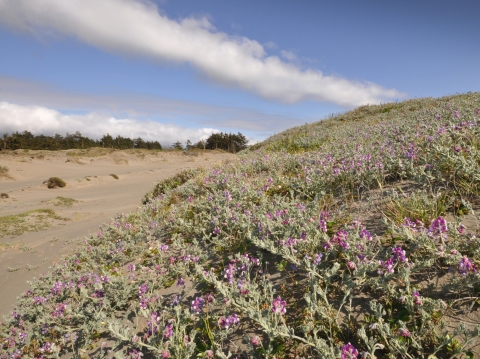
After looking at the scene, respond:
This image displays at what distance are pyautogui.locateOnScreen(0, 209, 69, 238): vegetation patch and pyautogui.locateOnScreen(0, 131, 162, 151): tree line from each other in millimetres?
45003

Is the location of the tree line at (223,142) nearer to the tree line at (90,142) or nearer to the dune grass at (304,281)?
the tree line at (90,142)

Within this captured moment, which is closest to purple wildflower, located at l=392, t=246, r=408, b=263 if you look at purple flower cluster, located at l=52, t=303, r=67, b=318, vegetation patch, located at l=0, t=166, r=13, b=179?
purple flower cluster, located at l=52, t=303, r=67, b=318

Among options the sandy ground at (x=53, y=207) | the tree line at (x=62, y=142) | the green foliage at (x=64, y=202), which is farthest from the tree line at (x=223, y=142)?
the green foliage at (x=64, y=202)

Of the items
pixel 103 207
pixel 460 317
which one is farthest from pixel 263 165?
pixel 103 207

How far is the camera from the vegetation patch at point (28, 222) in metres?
8.19

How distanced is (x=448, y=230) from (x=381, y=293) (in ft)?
3.06

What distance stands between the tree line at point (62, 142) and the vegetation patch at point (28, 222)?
148ft

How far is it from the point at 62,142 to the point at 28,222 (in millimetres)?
54038

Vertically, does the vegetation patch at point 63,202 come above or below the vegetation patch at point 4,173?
below

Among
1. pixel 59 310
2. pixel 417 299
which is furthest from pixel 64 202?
pixel 417 299

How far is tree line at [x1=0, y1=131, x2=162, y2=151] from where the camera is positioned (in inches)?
1784

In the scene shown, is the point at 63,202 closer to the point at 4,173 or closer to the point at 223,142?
the point at 4,173

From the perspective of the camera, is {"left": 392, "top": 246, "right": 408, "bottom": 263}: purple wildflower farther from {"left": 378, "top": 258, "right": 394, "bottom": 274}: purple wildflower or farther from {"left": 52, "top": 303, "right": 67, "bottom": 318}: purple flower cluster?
{"left": 52, "top": 303, "right": 67, "bottom": 318}: purple flower cluster

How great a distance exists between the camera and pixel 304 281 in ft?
9.77
